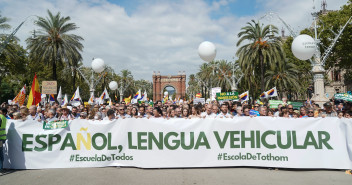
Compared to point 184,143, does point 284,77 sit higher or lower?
higher

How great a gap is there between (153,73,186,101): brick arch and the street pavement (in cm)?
8990

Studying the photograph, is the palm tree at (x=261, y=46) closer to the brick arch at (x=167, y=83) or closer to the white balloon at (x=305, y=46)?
the white balloon at (x=305, y=46)

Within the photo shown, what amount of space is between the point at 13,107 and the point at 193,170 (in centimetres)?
667

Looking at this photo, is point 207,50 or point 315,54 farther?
point 315,54

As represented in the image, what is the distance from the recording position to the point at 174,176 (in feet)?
18.5

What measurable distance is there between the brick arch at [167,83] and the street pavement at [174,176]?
89.9 meters

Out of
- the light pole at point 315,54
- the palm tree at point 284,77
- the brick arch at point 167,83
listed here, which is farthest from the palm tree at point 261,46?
the brick arch at point 167,83

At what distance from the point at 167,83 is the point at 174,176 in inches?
3615

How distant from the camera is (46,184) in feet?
17.3

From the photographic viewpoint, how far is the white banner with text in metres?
6.09

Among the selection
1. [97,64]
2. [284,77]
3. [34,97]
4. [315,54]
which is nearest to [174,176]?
[34,97]

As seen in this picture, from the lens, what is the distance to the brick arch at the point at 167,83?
317ft

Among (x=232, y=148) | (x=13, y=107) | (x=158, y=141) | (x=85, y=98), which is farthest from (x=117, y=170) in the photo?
(x=85, y=98)

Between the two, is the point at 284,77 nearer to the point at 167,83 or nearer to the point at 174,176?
the point at 174,176
